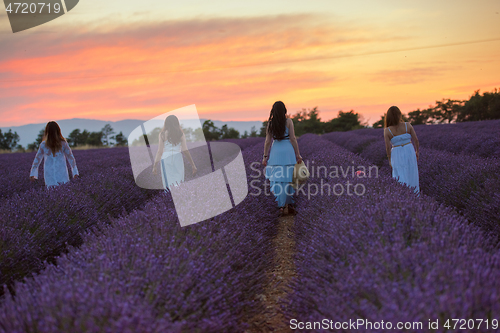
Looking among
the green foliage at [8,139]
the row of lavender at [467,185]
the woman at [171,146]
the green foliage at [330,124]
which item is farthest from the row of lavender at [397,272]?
the green foliage at [330,124]

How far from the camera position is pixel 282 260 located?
3344mm

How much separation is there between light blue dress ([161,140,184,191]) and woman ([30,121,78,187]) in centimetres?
123

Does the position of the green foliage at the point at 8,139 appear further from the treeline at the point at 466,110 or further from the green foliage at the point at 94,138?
the treeline at the point at 466,110

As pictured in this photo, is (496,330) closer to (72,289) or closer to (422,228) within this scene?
(422,228)

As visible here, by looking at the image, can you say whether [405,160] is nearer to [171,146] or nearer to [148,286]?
[171,146]

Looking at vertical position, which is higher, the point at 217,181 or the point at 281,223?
the point at 217,181

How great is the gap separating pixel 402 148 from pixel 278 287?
283 centimetres

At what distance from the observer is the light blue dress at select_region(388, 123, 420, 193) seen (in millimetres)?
4445

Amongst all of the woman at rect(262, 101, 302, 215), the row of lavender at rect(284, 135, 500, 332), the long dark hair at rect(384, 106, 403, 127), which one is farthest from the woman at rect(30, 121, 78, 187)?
the long dark hair at rect(384, 106, 403, 127)

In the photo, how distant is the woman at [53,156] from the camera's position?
15.1 ft

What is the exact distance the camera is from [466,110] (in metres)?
46.1

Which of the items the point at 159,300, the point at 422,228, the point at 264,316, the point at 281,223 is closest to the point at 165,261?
the point at 159,300

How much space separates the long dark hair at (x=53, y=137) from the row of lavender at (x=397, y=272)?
4002mm

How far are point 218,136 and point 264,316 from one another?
109ft
